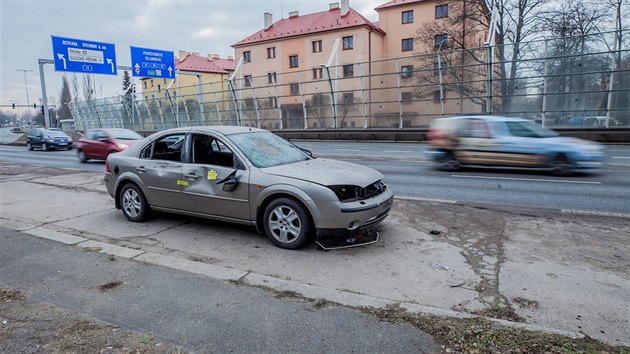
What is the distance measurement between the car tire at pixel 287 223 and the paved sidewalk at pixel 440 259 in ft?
0.47

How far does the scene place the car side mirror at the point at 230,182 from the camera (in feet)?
17.9

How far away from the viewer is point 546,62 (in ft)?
63.1

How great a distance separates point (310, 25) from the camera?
173 ft

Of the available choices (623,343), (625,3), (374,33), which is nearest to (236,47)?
(374,33)

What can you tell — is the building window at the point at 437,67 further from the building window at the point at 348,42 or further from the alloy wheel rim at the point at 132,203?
the building window at the point at 348,42

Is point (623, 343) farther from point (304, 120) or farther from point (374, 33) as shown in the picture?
point (374, 33)

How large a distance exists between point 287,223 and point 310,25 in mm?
51520

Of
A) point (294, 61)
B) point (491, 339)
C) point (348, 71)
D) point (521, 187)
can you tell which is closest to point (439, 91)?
point (348, 71)

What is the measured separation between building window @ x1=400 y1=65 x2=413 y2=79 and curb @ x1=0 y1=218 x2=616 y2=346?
2029 centimetres

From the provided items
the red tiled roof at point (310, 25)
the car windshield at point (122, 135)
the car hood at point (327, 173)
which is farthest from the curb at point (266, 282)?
the red tiled roof at point (310, 25)

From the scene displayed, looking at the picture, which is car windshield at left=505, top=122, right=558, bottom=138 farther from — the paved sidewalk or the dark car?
the dark car

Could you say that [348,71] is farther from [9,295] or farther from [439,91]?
[9,295]

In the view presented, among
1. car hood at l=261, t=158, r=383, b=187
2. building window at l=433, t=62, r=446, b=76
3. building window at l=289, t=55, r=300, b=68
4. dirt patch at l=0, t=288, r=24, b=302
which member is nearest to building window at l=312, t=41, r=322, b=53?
building window at l=289, t=55, r=300, b=68

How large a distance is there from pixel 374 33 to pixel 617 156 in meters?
39.2
